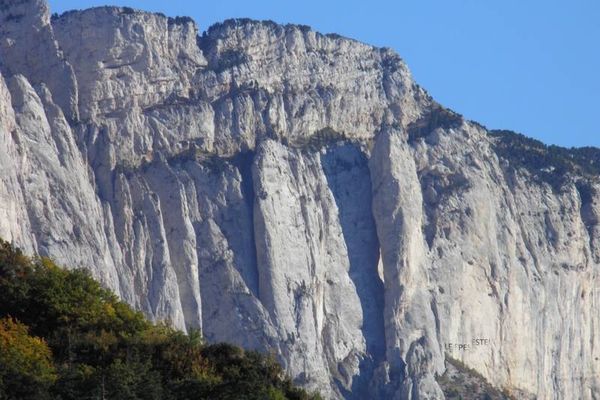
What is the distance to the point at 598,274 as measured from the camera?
15438cm

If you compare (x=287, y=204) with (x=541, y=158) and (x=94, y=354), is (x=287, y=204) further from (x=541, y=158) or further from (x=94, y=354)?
(x=94, y=354)

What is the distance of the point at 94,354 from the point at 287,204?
55.7 m

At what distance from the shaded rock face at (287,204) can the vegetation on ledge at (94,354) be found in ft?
109

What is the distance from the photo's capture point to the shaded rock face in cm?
12712

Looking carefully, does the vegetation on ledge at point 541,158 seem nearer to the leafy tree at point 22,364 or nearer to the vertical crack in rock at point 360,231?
the vertical crack in rock at point 360,231

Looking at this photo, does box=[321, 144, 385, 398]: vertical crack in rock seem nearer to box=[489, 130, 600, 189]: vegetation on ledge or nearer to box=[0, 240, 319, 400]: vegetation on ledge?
box=[489, 130, 600, 189]: vegetation on ledge

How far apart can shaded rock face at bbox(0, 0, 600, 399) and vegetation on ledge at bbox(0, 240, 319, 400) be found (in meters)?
33.1

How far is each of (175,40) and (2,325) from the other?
60.7 meters

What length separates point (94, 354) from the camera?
79.2 m

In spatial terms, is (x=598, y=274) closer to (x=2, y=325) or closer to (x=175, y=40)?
(x=175, y=40)

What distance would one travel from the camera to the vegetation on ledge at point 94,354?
242 feet

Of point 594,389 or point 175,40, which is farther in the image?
point 594,389

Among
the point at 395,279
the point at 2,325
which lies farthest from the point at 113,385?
the point at 395,279

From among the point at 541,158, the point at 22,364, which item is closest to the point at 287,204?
the point at 541,158
